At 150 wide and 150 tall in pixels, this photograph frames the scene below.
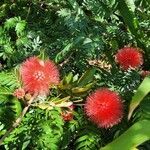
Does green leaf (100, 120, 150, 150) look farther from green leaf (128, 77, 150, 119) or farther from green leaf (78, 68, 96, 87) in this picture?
green leaf (78, 68, 96, 87)

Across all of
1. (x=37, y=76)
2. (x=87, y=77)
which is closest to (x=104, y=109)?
(x=87, y=77)

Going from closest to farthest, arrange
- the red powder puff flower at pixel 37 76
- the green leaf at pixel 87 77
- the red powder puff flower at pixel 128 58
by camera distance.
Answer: the red powder puff flower at pixel 37 76 < the green leaf at pixel 87 77 < the red powder puff flower at pixel 128 58

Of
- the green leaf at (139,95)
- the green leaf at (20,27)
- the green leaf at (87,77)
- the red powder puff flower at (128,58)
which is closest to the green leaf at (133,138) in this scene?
the green leaf at (139,95)

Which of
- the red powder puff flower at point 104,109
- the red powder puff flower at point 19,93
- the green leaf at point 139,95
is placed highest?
the red powder puff flower at point 19,93

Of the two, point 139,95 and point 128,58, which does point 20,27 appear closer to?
point 128,58

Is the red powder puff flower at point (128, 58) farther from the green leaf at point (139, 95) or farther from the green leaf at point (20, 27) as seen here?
the green leaf at point (20, 27)

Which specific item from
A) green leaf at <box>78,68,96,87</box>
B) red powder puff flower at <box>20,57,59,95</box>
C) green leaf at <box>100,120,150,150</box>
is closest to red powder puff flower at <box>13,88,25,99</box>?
red powder puff flower at <box>20,57,59,95</box>

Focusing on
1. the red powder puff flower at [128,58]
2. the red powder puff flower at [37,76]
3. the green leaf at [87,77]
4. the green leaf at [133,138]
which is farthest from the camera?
the red powder puff flower at [128,58]
